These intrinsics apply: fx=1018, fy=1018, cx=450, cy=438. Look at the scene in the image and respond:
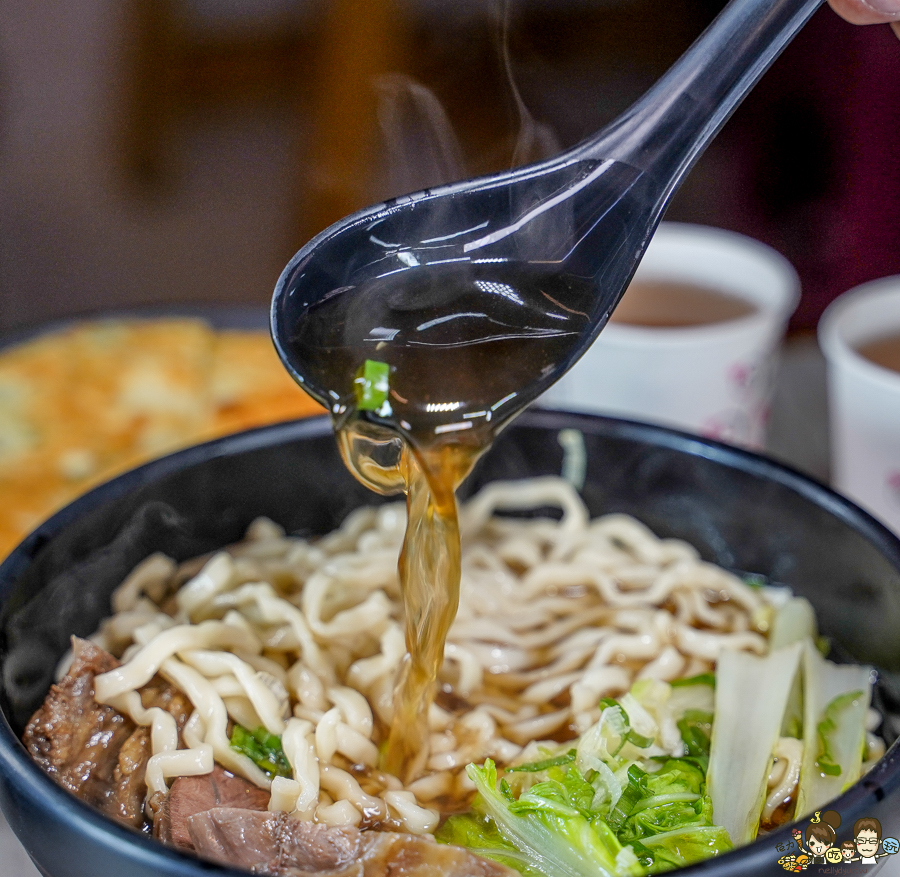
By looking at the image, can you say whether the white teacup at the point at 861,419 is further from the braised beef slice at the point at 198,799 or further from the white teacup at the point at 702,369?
the braised beef slice at the point at 198,799

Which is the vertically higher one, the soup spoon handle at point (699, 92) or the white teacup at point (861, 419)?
the soup spoon handle at point (699, 92)

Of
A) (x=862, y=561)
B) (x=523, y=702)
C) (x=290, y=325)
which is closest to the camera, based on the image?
(x=290, y=325)

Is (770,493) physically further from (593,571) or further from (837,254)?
(837,254)

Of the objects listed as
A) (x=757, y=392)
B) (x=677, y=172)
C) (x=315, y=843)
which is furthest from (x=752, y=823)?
(x=757, y=392)

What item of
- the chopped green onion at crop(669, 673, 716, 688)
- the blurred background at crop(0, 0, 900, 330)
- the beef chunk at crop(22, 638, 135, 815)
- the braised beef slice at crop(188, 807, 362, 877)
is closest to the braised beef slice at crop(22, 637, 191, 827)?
the beef chunk at crop(22, 638, 135, 815)

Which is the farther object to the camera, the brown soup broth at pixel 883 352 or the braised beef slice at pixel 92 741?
the brown soup broth at pixel 883 352

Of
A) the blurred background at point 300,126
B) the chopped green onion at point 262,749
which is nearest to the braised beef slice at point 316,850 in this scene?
the chopped green onion at point 262,749
